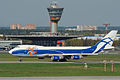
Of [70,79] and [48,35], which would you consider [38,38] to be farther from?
Answer: [70,79]

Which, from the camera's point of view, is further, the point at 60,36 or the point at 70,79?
the point at 60,36

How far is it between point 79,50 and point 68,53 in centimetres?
287

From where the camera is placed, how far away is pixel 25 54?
92.9 metres

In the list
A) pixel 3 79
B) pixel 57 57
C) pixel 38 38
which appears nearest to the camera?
pixel 3 79

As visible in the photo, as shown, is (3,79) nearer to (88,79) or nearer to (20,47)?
(88,79)

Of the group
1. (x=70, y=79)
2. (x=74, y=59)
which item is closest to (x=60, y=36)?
(x=74, y=59)

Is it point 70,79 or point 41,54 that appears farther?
point 41,54

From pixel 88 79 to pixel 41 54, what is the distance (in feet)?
144

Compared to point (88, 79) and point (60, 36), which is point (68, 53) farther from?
point (60, 36)

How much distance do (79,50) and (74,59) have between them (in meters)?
3.39

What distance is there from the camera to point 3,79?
164 ft

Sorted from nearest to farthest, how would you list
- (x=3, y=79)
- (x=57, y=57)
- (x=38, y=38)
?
(x=3, y=79), (x=57, y=57), (x=38, y=38)

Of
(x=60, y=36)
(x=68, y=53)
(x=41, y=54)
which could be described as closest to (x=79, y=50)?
(x=68, y=53)

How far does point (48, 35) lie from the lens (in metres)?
188
